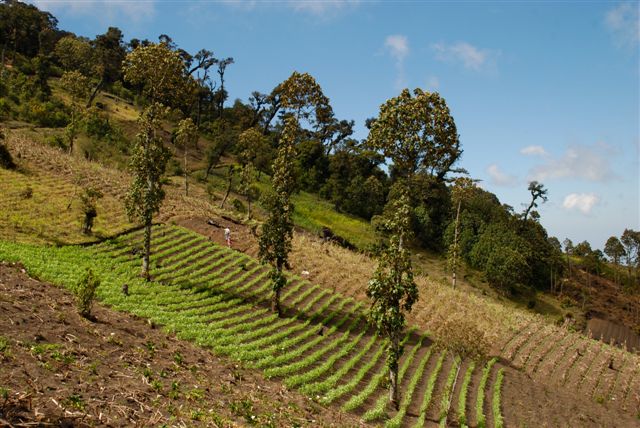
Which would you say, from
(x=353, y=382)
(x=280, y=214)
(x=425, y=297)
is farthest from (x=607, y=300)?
(x=353, y=382)

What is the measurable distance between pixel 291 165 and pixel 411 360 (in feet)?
54.9

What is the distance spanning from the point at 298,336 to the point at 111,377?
16629 mm

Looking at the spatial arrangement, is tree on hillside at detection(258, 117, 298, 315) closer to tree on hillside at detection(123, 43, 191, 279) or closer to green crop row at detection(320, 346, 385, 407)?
green crop row at detection(320, 346, 385, 407)

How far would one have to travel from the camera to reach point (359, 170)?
99375 millimetres

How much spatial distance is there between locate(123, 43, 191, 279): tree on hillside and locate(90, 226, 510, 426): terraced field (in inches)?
210

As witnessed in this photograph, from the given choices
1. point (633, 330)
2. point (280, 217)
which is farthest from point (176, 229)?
point (633, 330)

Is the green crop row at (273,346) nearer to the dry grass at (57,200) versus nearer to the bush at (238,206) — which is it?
the dry grass at (57,200)

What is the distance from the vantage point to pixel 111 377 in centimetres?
1608

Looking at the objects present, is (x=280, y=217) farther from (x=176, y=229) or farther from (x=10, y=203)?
(x=10, y=203)

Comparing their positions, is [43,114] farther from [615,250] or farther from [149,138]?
[615,250]

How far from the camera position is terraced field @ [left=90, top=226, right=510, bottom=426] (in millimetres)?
24750

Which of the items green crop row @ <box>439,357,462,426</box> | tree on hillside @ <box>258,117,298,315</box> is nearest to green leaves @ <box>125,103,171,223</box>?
tree on hillside @ <box>258,117,298,315</box>

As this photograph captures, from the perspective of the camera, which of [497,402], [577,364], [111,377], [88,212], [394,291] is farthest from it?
[88,212]

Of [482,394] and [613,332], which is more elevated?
[613,332]
